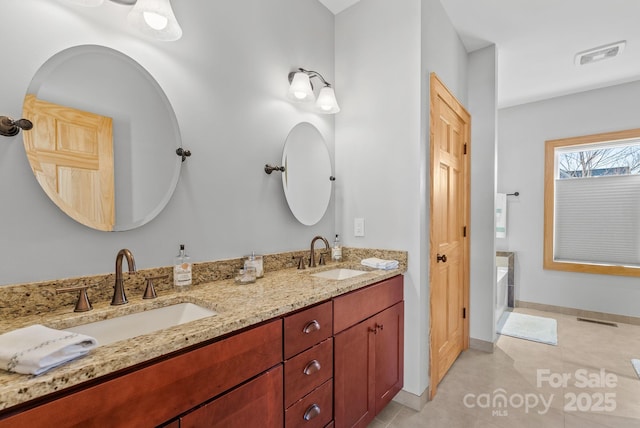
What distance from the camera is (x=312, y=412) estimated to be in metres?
1.24

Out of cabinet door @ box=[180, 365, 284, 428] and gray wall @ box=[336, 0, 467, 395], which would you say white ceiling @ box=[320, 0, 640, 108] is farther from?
cabinet door @ box=[180, 365, 284, 428]

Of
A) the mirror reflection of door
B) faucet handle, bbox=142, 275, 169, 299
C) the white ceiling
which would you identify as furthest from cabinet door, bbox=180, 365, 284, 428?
the white ceiling

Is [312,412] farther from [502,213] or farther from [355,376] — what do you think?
[502,213]

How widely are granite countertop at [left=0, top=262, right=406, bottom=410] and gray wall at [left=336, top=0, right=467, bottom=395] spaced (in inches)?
16.4

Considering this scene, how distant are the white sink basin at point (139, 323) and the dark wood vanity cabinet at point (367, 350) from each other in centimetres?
63

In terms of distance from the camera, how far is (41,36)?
1009 mm

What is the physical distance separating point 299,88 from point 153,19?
0.88 metres

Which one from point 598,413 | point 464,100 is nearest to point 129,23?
point 464,100

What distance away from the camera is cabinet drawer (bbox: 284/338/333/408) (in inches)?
44.3

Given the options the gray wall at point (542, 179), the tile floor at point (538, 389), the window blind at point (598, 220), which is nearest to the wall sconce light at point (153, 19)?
the tile floor at point (538, 389)

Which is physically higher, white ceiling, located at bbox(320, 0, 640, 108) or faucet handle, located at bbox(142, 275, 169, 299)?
white ceiling, located at bbox(320, 0, 640, 108)

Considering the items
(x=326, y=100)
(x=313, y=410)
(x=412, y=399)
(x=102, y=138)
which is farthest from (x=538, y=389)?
(x=102, y=138)

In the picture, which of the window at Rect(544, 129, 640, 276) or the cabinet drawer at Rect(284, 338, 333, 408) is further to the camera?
the window at Rect(544, 129, 640, 276)

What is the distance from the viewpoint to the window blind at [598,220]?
3.40 metres
